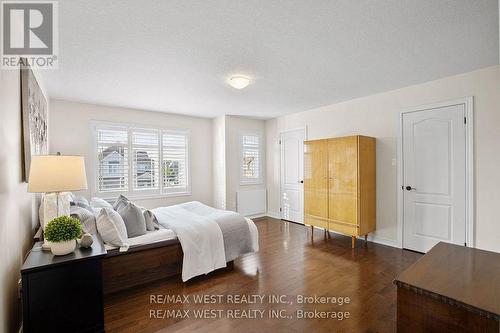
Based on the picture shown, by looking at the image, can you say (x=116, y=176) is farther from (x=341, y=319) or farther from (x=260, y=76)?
(x=341, y=319)

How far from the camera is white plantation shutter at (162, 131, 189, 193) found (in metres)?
5.21

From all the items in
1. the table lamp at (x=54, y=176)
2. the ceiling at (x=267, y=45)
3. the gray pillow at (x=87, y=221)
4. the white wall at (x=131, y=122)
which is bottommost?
the gray pillow at (x=87, y=221)

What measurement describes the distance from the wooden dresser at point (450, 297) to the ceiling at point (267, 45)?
184 centimetres

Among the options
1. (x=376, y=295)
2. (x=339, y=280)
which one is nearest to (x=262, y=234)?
(x=339, y=280)

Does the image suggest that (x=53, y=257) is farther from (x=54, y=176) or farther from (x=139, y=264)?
(x=139, y=264)

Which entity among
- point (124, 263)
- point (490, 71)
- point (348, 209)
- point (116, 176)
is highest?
point (490, 71)

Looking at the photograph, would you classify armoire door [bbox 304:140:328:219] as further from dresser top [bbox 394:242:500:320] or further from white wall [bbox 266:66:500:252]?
dresser top [bbox 394:242:500:320]

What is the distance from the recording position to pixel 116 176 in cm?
459

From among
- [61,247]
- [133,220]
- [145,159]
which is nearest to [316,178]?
[133,220]

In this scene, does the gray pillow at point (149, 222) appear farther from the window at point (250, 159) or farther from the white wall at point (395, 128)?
the white wall at point (395, 128)

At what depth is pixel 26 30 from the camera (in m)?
2.00

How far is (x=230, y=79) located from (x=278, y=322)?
9.19 ft

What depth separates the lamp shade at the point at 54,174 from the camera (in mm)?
1777

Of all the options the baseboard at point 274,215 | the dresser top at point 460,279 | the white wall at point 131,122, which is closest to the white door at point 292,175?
the baseboard at point 274,215
